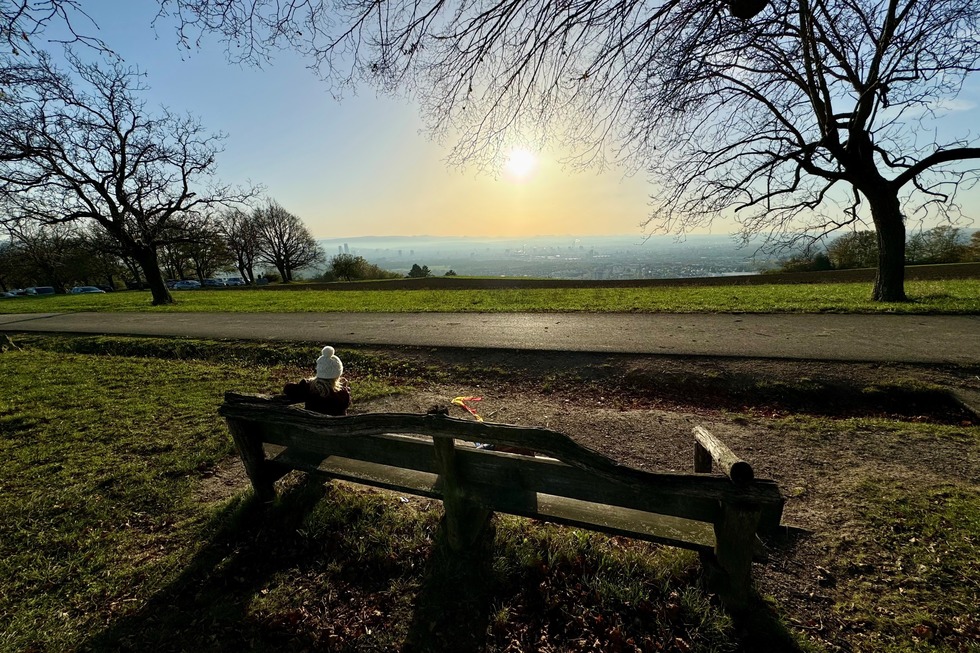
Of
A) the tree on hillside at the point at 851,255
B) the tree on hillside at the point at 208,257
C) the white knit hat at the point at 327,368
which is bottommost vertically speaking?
the white knit hat at the point at 327,368

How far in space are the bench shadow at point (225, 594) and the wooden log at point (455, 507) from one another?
1.14 metres

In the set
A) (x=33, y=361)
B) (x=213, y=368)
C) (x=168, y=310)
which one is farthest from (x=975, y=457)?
(x=168, y=310)

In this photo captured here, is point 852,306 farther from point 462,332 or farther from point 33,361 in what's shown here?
point 33,361

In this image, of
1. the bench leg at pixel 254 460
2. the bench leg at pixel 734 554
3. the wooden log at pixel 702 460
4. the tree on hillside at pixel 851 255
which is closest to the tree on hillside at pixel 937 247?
the tree on hillside at pixel 851 255

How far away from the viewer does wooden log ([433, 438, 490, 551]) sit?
292 cm

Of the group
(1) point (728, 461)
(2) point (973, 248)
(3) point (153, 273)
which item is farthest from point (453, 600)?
(2) point (973, 248)

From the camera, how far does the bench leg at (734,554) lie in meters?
2.40

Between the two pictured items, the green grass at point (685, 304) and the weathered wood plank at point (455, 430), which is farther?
the green grass at point (685, 304)

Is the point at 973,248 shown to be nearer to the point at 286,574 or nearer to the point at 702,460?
the point at 702,460

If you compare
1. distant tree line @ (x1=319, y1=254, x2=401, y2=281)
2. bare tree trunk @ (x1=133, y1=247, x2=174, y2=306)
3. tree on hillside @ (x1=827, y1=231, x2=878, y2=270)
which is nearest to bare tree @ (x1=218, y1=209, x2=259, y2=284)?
distant tree line @ (x1=319, y1=254, x2=401, y2=281)

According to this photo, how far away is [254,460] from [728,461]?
13.1ft

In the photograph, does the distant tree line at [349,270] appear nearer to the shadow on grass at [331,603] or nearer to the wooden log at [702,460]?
the shadow on grass at [331,603]

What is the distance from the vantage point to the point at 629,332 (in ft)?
31.4

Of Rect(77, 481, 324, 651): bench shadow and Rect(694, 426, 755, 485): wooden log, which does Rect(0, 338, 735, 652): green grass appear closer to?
Rect(77, 481, 324, 651): bench shadow
